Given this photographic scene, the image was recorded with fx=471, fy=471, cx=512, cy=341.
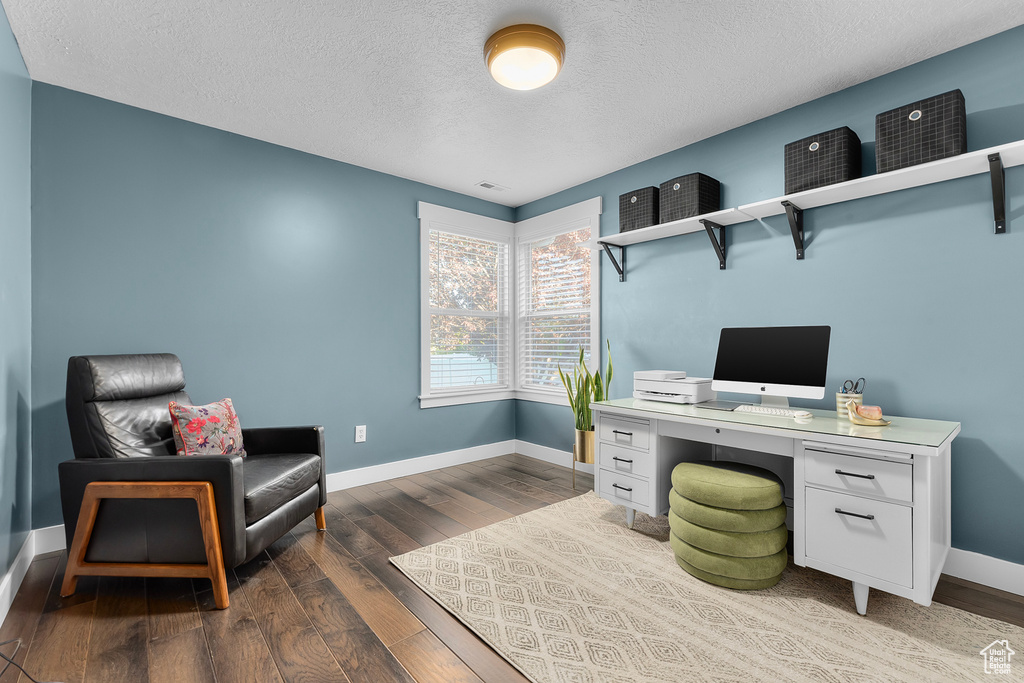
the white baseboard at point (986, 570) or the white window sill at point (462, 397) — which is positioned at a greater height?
the white window sill at point (462, 397)

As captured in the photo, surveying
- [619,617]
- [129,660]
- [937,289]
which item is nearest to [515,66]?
[937,289]

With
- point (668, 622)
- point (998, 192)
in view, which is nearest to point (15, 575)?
point (668, 622)

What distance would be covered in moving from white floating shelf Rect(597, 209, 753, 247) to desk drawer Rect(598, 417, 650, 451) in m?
1.32

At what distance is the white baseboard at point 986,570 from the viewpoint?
2.04 m

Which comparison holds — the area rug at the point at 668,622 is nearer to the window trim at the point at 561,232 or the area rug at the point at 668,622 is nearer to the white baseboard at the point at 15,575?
the white baseboard at the point at 15,575

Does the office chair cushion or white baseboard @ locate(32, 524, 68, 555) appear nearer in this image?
the office chair cushion

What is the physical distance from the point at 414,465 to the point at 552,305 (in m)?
1.84

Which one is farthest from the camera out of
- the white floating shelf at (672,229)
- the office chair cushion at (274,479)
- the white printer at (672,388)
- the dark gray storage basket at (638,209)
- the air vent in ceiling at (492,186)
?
the air vent in ceiling at (492,186)

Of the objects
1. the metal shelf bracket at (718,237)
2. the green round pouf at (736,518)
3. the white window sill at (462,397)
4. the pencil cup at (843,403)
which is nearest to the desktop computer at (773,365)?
the pencil cup at (843,403)

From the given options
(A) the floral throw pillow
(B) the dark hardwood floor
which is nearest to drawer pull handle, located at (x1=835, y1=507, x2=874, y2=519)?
(B) the dark hardwood floor

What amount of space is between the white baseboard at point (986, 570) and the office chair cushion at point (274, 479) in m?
3.19

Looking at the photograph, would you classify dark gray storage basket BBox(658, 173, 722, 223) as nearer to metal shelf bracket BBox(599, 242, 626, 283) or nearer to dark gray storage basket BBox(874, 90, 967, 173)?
metal shelf bracket BBox(599, 242, 626, 283)

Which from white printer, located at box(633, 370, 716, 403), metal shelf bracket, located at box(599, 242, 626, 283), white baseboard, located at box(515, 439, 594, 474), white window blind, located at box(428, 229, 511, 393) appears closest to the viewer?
white printer, located at box(633, 370, 716, 403)

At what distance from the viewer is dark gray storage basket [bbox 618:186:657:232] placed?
326 centimetres
